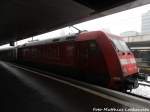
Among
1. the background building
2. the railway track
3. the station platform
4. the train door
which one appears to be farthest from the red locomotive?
the background building

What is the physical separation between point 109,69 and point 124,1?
3.23 meters

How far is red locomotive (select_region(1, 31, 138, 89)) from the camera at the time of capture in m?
8.96

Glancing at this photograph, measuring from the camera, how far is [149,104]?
6.36 meters

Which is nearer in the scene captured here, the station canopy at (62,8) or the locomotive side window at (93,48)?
the locomotive side window at (93,48)

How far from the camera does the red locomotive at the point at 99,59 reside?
8.96 metres

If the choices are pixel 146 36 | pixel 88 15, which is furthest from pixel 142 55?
Result: pixel 88 15

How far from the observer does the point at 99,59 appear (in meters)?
9.54

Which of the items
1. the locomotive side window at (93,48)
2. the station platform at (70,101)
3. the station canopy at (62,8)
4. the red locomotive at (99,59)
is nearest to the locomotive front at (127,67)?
the red locomotive at (99,59)

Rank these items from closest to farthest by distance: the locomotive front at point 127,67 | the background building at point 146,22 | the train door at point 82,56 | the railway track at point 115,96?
the railway track at point 115,96
the locomotive front at point 127,67
the train door at point 82,56
the background building at point 146,22

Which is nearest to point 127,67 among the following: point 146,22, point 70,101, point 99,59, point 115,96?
point 99,59

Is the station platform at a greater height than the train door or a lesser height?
lesser

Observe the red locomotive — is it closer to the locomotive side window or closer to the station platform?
the locomotive side window

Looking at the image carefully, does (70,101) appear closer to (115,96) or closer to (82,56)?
(115,96)

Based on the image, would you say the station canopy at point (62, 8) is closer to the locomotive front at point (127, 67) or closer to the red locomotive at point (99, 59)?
the red locomotive at point (99, 59)
